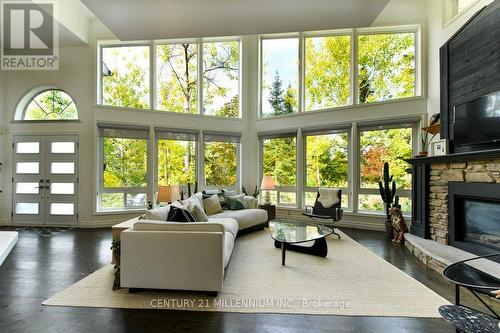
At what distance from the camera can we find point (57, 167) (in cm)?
584

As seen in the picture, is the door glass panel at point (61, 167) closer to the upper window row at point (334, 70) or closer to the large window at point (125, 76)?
the large window at point (125, 76)

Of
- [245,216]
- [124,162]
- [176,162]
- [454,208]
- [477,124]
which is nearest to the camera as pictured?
[477,124]

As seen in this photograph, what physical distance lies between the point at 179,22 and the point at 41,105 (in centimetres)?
445

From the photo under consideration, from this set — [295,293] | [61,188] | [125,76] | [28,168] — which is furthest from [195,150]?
[295,293]

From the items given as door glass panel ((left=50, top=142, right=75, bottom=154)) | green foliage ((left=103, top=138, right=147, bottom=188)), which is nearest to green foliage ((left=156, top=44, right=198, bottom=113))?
green foliage ((left=103, top=138, right=147, bottom=188))

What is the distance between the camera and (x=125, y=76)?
245 inches

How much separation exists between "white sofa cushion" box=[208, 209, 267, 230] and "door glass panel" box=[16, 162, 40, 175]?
14.8 ft

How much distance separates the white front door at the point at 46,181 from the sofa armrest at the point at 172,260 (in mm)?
4273

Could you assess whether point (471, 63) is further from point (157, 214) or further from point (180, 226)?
point (157, 214)

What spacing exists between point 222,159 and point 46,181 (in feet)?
13.9

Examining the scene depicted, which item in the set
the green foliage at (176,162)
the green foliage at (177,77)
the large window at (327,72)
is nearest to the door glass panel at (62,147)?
the green foliage at (176,162)

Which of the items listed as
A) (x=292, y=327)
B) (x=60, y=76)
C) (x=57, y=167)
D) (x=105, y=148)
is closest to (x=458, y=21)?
(x=292, y=327)

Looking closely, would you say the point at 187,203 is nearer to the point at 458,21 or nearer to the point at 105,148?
the point at 105,148

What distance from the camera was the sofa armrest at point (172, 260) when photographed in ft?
8.39
